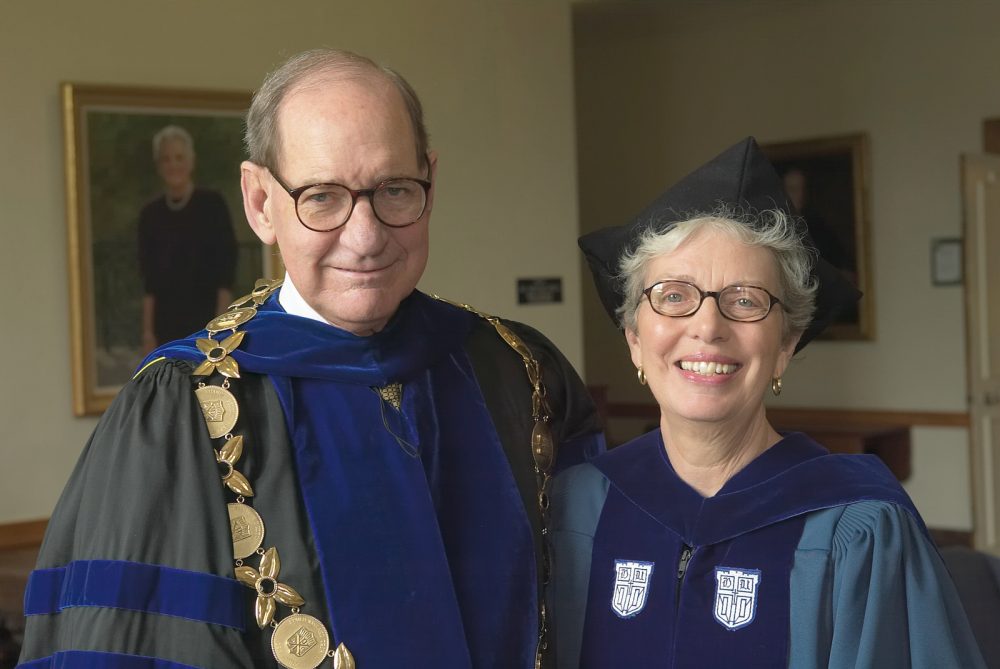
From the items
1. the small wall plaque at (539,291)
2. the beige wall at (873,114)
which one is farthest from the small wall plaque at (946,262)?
the small wall plaque at (539,291)

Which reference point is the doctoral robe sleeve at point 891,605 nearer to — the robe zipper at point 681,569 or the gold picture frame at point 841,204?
the robe zipper at point 681,569

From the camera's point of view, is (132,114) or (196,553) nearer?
(196,553)

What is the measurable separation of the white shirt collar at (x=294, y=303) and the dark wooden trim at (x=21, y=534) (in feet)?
11.7

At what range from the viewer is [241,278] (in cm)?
549

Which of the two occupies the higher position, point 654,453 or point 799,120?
point 799,120

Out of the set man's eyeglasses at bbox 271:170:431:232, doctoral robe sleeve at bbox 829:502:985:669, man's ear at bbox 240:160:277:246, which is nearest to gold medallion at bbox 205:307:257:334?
man's ear at bbox 240:160:277:246

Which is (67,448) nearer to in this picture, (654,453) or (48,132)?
(48,132)

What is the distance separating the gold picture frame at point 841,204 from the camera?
764 centimetres

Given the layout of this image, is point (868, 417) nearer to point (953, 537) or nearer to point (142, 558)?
point (953, 537)

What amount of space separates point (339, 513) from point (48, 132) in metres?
3.82

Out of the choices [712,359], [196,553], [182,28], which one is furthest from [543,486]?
[182,28]

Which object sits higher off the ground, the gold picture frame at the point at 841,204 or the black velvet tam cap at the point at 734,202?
the gold picture frame at the point at 841,204

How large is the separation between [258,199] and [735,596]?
0.99 meters

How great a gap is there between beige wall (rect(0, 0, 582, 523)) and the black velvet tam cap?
347 cm
